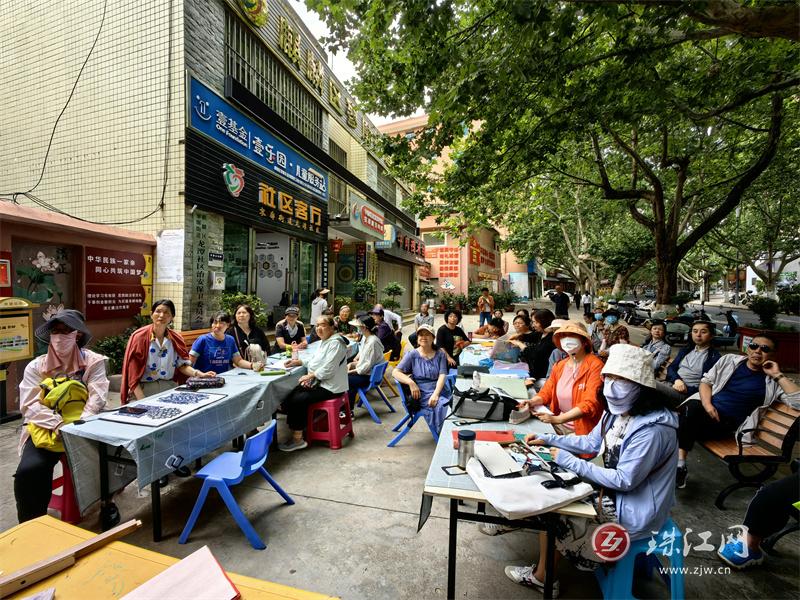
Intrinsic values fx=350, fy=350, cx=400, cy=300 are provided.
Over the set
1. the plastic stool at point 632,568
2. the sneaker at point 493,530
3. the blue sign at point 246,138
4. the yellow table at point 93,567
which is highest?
the blue sign at point 246,138

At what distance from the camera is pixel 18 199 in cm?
794

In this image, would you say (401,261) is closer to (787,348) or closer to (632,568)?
(787,348)

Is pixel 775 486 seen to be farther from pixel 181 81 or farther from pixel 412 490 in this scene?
pixel 181 81

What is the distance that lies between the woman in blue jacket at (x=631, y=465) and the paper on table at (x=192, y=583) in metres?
1.80

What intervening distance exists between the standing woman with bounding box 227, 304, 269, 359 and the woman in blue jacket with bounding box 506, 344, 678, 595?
4.25 meters

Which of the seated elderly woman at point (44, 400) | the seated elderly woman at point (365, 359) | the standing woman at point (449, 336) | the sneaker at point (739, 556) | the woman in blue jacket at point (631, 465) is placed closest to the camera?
the woman in blue jacket at point (631, 465)

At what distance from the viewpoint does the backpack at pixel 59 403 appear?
264 cm

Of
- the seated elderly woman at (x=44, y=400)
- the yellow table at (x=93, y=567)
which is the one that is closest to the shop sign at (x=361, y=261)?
the seated elderly woman at (x=44, y=400)

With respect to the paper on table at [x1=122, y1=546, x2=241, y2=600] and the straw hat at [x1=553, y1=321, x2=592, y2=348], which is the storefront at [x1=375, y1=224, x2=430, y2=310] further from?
the paper on table at [x1=122, y1=546, x2=241, y2=600]

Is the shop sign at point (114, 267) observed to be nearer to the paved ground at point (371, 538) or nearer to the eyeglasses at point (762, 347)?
the paved ground at point (371, 538)

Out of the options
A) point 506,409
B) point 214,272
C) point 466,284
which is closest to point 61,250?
point 214,272

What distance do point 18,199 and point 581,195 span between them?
19.2 meters

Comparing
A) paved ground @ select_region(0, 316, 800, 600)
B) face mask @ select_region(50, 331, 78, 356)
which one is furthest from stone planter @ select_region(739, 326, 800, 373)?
face mask @ select_region(50, 331, 78, 356)

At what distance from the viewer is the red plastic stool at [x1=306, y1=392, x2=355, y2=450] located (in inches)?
169
